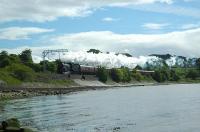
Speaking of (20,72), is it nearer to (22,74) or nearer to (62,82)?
(22,74)

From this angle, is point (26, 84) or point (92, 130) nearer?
point (92, 130)

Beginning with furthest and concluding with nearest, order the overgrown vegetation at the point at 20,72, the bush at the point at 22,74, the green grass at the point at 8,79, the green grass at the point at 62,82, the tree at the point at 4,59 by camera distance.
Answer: the tree at the point at 4,59 → the green grass at the point at 62,82 → the bush at the point at 22,74 → the overgrown vegetation at the point at 20,72 → the green grass at the point at 8,79

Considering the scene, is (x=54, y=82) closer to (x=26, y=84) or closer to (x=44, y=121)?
(x=26, y=84)

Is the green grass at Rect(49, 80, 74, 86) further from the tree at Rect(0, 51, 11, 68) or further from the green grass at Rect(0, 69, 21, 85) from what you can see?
the tree at Rect(0, 51, 11, 68)

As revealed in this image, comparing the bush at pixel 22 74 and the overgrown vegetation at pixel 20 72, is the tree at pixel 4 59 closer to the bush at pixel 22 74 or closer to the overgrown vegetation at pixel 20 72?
the overgrown vegetation at pixel 20 72

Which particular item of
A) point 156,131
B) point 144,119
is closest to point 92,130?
point 156,131

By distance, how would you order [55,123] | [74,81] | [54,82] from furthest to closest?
[74,81], [54,82], [55,123]

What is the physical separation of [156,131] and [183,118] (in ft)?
35.6

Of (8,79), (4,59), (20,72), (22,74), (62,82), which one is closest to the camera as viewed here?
(8,79)

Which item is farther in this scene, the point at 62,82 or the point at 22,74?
the point at 62,82

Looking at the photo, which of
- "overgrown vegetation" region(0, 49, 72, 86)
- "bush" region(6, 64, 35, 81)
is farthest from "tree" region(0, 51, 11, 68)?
"bush" region(6, 64, 35, 81)

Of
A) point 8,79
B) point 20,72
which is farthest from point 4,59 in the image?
point 8,79

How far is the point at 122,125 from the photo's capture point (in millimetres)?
47062

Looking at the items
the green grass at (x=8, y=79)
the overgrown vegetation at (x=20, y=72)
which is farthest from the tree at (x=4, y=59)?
the green grass at (x=8, y=79)
